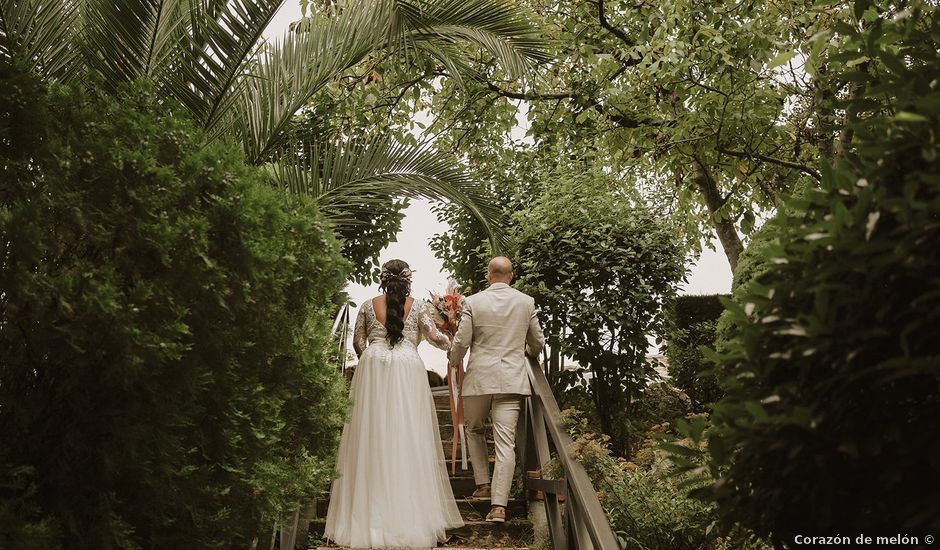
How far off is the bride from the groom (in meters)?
0.30

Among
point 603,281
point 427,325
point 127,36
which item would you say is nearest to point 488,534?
point 427,325

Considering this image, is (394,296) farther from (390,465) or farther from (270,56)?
(270,56)

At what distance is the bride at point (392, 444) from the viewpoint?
582cm

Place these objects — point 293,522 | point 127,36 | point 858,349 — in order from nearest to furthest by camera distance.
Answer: point 858,349
point 127,36
point 293,522

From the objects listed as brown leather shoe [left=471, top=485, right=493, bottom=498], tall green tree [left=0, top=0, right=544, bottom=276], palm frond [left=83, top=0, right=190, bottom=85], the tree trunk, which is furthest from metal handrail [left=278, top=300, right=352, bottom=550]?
the tree trunk

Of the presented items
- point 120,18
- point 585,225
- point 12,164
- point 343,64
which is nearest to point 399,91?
point 585,225

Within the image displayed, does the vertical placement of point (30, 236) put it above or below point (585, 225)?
below

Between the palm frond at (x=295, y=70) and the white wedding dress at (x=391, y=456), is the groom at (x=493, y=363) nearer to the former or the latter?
the white wedding dress at (x=391, y=456)

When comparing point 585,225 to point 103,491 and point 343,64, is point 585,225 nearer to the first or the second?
point 343,64

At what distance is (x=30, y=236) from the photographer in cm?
301

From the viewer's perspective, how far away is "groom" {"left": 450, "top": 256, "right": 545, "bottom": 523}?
6379 mm

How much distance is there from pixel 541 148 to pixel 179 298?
21.8 feet

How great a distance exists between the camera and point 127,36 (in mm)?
4512

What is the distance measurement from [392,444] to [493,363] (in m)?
0.97
